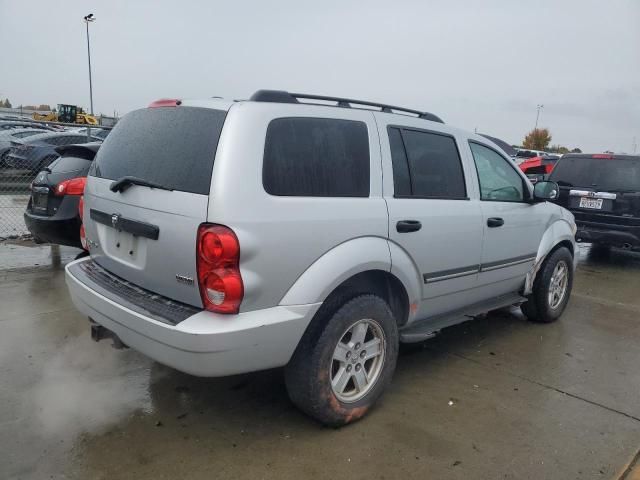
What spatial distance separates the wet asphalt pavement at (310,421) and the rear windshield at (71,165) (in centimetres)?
169

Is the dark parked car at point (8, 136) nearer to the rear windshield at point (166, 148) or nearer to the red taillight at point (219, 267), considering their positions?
the rear windshield at point (166, 148)

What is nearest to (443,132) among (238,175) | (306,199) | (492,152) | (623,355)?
(492,152)

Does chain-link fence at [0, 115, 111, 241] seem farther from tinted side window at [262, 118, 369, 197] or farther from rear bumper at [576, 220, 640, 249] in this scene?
rear bumper at [576, 220, 640, 249]

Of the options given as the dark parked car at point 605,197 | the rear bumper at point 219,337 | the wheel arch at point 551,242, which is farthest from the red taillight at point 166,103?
the dark parked car at point 605,197

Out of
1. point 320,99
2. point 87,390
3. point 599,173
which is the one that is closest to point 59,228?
point 87,390

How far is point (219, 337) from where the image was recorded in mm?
2379

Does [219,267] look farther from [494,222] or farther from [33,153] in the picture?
[33,153]

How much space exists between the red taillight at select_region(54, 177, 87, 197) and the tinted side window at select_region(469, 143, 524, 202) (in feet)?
12.7

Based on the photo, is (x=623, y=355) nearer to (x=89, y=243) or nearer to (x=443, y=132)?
A: (x=443, y=132)

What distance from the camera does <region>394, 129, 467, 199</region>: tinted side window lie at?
11.2ft

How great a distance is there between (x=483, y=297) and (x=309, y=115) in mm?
2208

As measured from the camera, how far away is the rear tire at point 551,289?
481cm

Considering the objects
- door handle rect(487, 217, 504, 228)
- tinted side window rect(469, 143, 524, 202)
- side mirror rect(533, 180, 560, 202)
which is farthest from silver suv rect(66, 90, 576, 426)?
side mirror rect(533, 180, 560, 202)

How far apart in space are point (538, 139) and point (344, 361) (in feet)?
239
